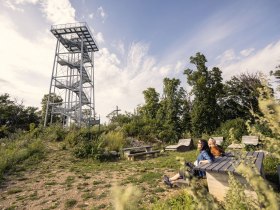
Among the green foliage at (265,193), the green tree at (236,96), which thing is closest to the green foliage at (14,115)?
the green tree at (236,96)

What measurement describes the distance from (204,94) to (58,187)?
1458 cm

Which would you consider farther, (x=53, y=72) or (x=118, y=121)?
(x=53, y=72)

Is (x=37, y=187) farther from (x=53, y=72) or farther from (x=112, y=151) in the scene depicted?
(x=53, y=72)

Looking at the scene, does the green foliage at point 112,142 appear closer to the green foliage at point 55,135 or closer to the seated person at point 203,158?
the green foliage at point 55,135

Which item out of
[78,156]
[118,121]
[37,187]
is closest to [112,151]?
[78,156]

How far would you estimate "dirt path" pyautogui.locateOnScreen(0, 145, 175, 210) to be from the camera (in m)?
5.01

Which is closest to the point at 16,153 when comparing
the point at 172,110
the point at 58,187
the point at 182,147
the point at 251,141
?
the point at 58,187

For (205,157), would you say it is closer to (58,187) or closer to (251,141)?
(58,187)

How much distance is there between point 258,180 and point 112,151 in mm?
10150

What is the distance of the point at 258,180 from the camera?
39.2 inches

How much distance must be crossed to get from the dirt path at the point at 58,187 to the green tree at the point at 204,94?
11.0 metres

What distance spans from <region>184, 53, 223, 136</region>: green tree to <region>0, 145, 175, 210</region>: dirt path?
10975 mm

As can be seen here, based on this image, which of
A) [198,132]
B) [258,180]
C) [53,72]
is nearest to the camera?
[258,180]

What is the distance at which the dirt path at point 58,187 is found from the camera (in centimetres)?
501
